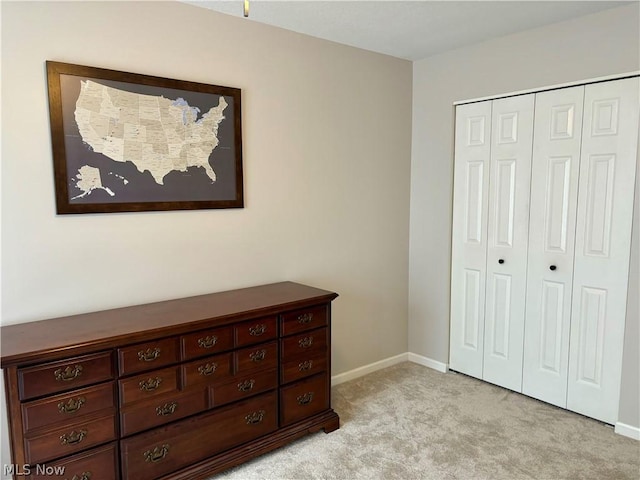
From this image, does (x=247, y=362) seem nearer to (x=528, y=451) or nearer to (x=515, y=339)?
(x=528, y=451)

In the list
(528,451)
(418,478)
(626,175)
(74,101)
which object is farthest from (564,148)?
(74,101)

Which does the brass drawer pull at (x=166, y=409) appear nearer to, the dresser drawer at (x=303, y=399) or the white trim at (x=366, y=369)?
the dresser drawer at (x=303, y=399)

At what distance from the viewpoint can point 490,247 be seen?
3.27 meters

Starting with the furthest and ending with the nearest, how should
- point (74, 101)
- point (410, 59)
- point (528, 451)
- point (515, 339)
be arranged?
point (410, 59), point (515, 339), point (528, 451), point (74, 101)

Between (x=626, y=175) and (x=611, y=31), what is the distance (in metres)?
0.83

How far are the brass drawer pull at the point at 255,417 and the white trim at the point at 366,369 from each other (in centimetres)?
100

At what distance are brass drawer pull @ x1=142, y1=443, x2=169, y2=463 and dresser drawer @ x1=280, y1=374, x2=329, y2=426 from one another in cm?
65

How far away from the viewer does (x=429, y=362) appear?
146 inches

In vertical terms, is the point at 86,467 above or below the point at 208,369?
below

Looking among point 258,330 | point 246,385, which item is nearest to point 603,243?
point 258,330

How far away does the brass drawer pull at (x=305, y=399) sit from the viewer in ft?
8.50

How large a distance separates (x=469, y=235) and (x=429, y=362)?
112 centimetres

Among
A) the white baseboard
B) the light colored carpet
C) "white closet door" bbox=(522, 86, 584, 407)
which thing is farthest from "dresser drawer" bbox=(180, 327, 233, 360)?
"white closet door" bbox=(522, 86, 584, 407)

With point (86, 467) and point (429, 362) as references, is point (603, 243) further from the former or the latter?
point (86, 467)
